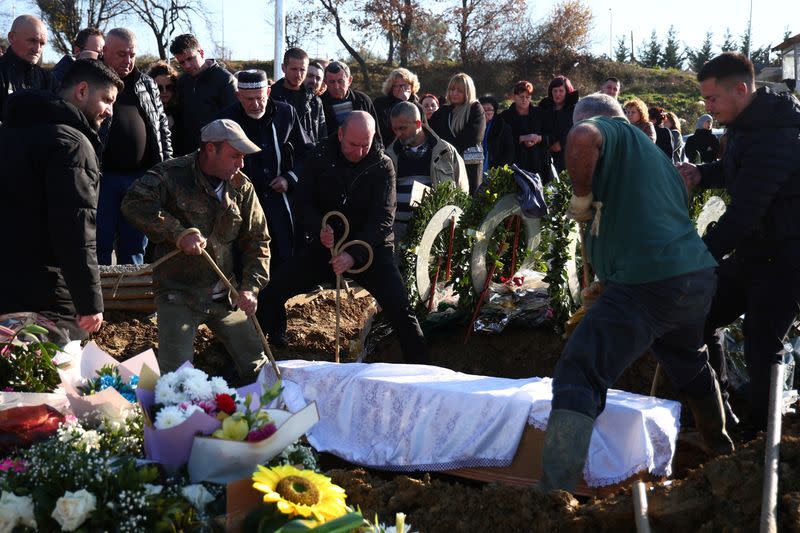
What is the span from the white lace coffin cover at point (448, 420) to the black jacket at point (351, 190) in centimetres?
147

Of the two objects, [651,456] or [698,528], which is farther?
[651,456]

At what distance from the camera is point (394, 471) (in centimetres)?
520

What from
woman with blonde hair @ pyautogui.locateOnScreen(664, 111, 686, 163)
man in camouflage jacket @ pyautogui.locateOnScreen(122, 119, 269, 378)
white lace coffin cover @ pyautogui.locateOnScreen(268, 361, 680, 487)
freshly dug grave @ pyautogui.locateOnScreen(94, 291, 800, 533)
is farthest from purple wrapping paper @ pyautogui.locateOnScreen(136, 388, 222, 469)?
woman with blonde hair @ pyautogui.locateOnScreen(664, 111, 686, 163)

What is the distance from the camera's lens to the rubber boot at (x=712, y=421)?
194 inches

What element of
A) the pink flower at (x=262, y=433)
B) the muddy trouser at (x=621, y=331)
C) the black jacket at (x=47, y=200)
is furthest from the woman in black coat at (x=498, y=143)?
the pink flower at (x=262, y=433)

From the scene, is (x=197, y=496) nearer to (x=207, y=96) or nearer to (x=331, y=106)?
(x=207, y=96)

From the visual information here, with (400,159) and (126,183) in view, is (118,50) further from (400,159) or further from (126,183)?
(400,159)

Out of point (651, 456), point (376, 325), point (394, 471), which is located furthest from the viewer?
point (376, 325)

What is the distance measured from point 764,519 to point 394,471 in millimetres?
2398

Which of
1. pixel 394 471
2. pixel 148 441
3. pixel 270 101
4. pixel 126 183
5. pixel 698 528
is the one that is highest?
pixel 270 101

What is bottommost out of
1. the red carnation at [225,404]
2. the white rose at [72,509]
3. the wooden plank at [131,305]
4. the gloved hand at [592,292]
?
the wooden plank at [131,305]

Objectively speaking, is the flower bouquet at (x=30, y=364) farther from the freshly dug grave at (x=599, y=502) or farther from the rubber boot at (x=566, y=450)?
the rubber boot at (x=566, y=450)

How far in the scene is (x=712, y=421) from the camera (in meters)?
4.97

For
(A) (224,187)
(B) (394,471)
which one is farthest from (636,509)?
(A) (224,187)
